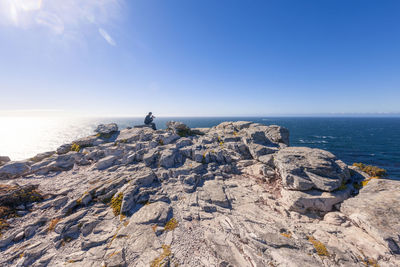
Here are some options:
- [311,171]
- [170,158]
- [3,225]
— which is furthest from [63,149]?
[311,171]

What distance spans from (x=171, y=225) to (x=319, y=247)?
1049cm

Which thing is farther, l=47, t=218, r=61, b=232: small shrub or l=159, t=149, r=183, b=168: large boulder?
l=159, t=149, r=183, b=168: large boulder

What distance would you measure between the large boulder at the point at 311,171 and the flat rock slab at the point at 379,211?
5.50ft

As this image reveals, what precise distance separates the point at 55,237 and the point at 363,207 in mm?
23893

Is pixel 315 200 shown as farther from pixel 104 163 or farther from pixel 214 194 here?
pixel 104 163

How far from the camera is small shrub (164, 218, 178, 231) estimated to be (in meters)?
10.7

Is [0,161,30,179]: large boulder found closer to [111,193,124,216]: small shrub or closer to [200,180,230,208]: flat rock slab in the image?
[111,193,124,216]: small shrub

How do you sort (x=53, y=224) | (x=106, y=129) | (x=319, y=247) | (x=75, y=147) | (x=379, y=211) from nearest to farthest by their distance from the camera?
(x=319, y=247) → (x=379, y=211) → (x=53, y=224) → (x=75, y=147) → (x=106, y=129)

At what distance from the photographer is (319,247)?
29.0 ft

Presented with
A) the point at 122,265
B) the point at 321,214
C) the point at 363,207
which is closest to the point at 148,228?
the point at 122,265

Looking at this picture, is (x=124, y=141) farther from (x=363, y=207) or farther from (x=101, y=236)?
(x=363, y=207)

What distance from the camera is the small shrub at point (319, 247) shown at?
8.49 m

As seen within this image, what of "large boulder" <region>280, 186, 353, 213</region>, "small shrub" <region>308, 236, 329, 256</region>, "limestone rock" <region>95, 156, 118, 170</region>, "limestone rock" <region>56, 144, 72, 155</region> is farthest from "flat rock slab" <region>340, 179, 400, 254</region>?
"limestone rock" <region>56, 144, 72, 155</region>

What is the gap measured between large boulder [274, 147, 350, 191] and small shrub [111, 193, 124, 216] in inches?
664
